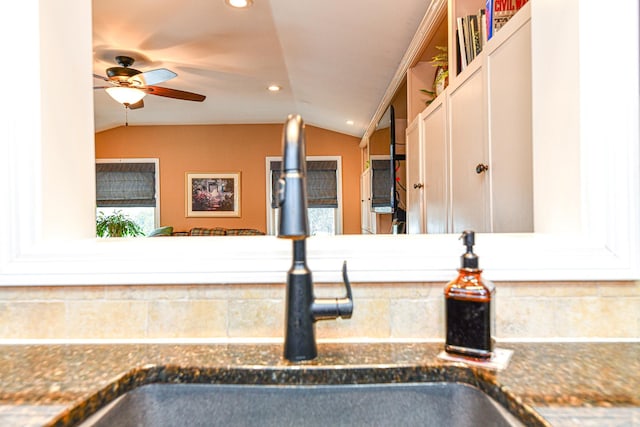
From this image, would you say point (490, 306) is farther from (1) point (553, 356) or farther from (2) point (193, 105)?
(2) point (193, 105)

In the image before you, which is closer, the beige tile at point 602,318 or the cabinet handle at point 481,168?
the beige tile at point 602,318

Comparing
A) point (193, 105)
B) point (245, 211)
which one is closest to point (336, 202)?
point (245, 211)

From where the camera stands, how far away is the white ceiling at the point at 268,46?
8.75ft

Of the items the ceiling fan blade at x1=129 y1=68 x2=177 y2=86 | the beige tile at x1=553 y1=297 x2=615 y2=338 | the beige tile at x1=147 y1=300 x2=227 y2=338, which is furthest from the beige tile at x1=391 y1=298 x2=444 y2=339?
the ceiling fan blade at x1=129 y1=68 x2=177 y2=86

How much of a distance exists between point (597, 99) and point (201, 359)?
0.79 m

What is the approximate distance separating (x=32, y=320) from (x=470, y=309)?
A: 29.8 inches

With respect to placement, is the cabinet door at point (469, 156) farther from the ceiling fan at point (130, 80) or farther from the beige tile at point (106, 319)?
the ceiling fan at point (130, 80)

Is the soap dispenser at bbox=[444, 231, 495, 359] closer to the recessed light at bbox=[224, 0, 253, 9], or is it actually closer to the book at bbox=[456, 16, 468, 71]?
the book at bbox=[456, 16, 468, 71]

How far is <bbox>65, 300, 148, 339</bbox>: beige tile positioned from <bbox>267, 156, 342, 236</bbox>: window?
18.9 ft

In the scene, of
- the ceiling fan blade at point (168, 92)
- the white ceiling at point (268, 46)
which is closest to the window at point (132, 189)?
the white ceiling at point (268, 46)

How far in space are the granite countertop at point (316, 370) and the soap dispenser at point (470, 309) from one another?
1.4 inches

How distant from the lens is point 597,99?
0.66 meters

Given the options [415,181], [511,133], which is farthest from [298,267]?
[415,181]

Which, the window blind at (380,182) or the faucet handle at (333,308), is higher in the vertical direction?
the window blind at (380,182)
